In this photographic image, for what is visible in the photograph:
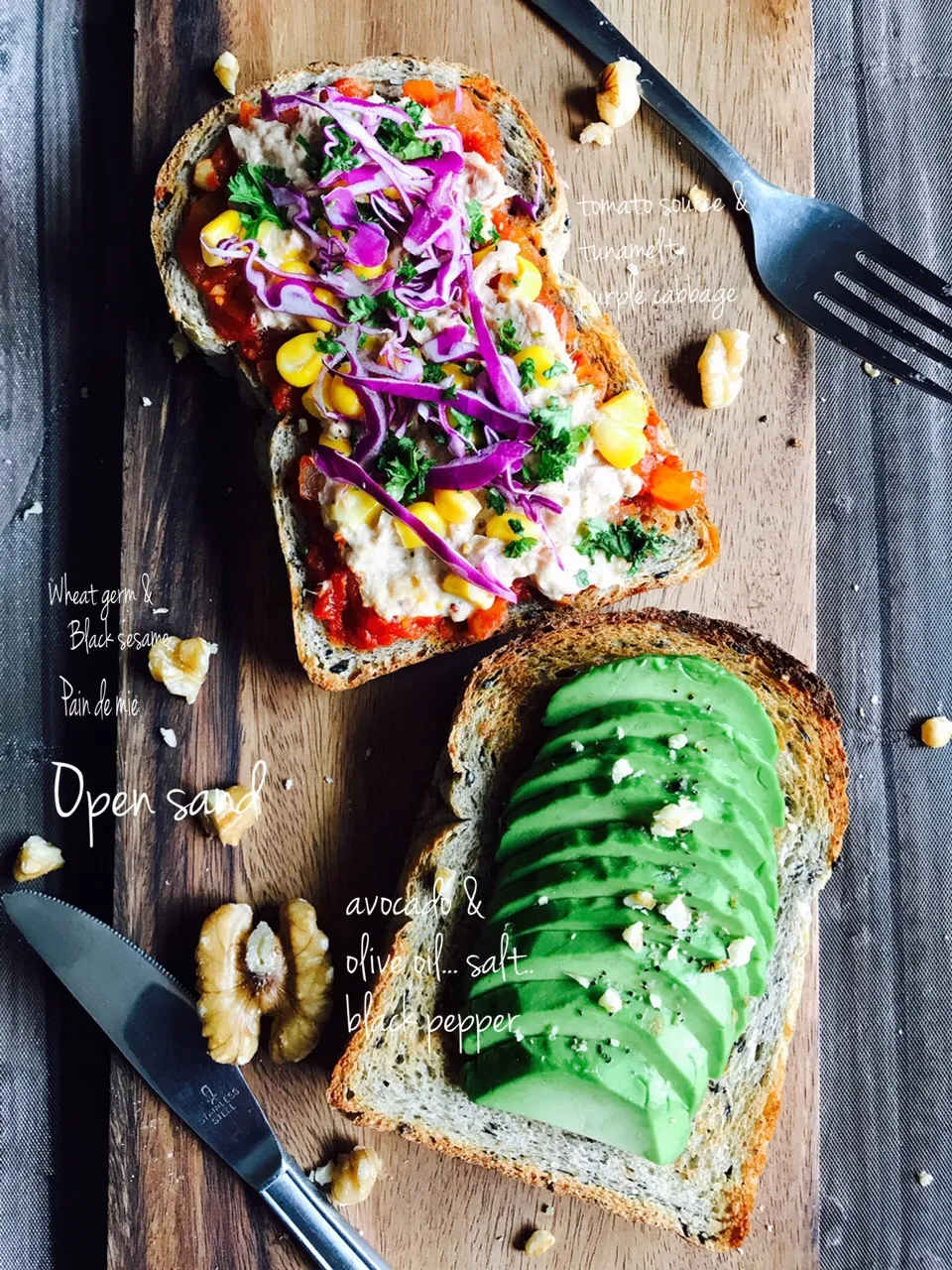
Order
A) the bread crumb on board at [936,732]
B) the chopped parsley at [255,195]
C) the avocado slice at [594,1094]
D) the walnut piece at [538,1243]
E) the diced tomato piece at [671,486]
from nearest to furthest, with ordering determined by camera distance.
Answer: the avocado slice at [594,1094] < the chopped parsley at [255,195] < the diced tomato piece at [671,486] < the walnut piece at [538,1243] < the bread crumb on board at [936,732]

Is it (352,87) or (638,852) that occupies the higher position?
(352,87)

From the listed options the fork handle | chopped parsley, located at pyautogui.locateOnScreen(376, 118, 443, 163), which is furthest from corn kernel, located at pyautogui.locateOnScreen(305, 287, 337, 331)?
the fork handle

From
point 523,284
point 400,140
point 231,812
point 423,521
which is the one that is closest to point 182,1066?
point 231,812

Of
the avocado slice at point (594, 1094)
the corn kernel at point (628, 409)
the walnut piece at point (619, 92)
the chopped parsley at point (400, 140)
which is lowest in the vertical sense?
the avocado slice at point (594, 1094)

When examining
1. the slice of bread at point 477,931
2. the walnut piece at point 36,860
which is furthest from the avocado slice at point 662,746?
the walnut piece at point 36,860

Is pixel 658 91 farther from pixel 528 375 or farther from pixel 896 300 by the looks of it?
pixel 528 375

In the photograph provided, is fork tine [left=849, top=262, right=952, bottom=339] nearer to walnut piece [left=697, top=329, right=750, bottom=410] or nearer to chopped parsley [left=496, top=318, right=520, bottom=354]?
walnut piece [left=697, top=329, right=750, bottom=410]

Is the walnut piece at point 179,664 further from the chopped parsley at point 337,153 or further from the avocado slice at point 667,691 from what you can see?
the chopped parsley at point 337,153
